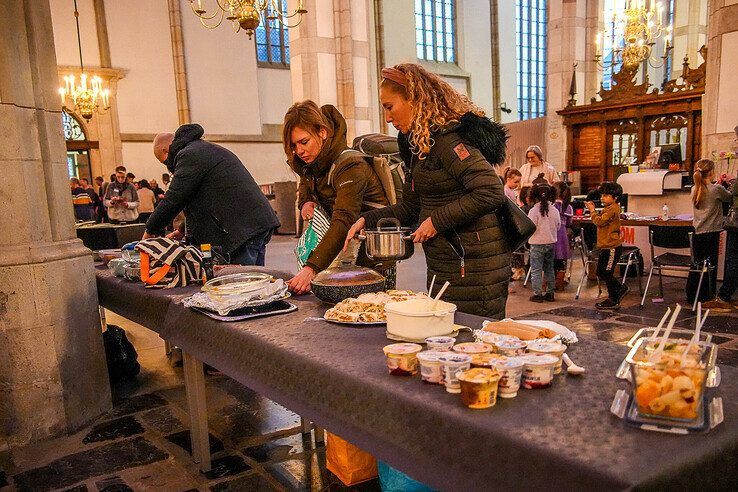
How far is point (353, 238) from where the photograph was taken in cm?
251

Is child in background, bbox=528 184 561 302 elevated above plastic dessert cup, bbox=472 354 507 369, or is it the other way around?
plastic dessert cup, bbox=472 354 507 369

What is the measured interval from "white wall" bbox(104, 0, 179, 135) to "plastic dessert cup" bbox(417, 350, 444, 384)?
1650 cm

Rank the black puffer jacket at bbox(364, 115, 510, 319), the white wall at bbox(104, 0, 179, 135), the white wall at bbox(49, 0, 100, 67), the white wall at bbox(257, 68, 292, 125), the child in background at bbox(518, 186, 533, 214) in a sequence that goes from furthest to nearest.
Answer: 1. the white wall at bbox(257, 68, 292, 125)
2. the white wall at bbox(104, 0, 179, 135)
3. the white wall at bbox(49, 0, 100, 67)
4. the child in background at bbox(518, 186, 533, 214)
5. the black puffer jacket at bbox(364, 115, 510, 319)

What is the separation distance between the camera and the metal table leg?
2.55 meters

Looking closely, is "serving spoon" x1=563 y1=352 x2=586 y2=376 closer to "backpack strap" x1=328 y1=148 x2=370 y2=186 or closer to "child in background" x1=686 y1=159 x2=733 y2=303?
"backpack strap" x1=328 y1=148 x2=370 y2=186

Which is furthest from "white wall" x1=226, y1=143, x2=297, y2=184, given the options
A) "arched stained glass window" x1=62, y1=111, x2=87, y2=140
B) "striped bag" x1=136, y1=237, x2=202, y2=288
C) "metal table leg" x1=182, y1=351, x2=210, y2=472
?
"metal table leg" x1=182, y1=351, x2=210, y2=472

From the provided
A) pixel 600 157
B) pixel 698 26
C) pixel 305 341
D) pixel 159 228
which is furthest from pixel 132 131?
pixel 698 26

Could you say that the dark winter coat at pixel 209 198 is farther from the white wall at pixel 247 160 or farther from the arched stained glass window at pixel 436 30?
the arched stained glass window at pixel 436 30

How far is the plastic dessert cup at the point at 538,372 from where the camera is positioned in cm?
128

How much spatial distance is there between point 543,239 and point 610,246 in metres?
0.71

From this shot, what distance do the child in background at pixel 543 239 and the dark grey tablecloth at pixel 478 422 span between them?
463cm

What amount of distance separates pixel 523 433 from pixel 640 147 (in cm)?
1258

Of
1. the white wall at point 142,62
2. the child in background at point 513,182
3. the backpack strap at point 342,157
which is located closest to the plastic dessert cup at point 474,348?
the backpack strap at point 342,157

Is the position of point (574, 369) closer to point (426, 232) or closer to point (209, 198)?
point (426, 232)
